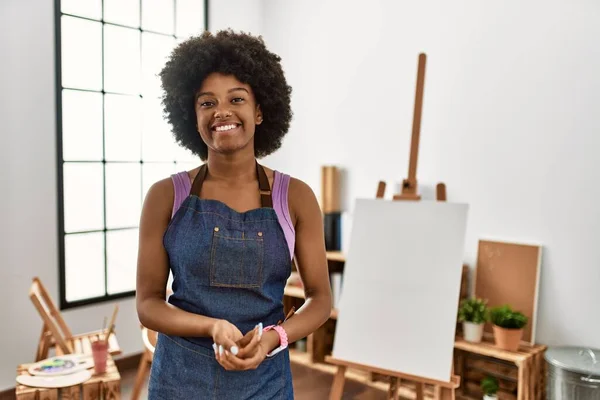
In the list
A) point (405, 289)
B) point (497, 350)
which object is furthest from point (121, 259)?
point (497, 350)

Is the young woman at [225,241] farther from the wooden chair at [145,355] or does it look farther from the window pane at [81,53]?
the window pane at [81,53]

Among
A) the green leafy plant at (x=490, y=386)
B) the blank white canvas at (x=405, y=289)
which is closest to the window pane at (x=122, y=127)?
the blank white canvas at (x=405, y=289)

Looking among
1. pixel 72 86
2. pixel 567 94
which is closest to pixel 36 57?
pixel 72 86

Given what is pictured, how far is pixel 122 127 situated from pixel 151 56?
58cm

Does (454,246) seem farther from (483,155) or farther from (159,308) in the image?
(159,308)

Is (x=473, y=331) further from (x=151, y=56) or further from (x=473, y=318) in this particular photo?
(x=151, y=56)

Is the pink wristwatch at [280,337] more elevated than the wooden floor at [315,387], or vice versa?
the pink wristwatch at [280,337]

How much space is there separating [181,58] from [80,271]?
2.86 m

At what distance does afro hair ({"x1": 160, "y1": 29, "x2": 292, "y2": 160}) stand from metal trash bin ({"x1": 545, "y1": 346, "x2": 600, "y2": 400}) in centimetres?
213

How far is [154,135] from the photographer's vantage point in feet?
13.5

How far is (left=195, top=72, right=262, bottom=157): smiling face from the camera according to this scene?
1196 mm

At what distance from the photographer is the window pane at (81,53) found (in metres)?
3.57

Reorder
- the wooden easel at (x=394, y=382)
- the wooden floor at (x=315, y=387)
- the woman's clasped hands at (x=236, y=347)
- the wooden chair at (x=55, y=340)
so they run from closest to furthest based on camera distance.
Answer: the woman's clasped hands at (x=236, y=347) → the wooden easel at (x=394, y=382) → the wooden chair at (x=55, y=340) → the wooden floor at (x=315, y=387)

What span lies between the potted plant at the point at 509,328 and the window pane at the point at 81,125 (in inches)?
106
